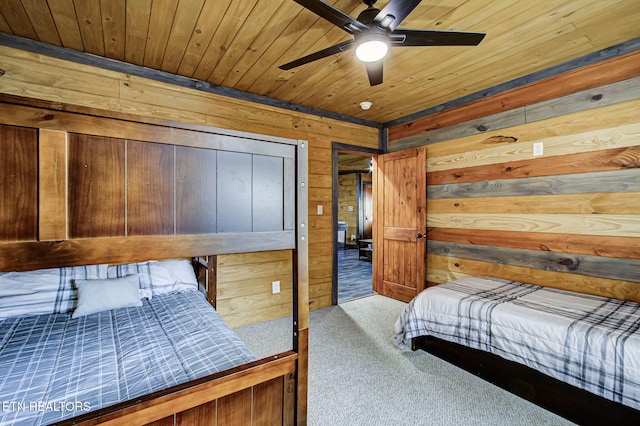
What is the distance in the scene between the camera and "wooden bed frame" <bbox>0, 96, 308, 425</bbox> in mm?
821

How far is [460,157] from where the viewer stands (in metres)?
3.42

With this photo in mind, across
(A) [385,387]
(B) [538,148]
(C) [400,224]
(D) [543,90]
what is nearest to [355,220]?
(C) [400,224]

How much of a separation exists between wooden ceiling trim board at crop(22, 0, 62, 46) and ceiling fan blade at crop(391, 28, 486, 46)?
2.21 metres

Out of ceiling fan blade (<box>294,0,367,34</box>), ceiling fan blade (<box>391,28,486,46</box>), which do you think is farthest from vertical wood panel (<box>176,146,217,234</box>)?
ceiling fan blade (<box>391,28,486,46</box>)

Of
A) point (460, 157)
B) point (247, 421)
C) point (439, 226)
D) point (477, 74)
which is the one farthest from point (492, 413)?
point (477, 74)

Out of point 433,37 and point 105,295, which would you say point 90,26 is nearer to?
point 105,295

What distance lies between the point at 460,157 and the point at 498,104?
643 mm

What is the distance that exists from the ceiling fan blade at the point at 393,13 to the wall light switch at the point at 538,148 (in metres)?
2.06

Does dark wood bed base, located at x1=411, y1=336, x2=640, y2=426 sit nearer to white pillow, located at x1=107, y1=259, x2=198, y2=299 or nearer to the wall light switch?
the wall light switch

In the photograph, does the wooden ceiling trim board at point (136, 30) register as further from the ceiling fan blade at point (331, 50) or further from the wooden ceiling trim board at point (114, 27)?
the ceiling fan blade at point (331, 50)

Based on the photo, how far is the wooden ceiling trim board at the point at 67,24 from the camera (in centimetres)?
184

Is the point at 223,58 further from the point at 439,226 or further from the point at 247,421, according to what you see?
the point at 439,226

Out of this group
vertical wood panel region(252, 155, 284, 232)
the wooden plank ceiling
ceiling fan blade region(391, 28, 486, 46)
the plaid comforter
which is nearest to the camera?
vertical wood panel region(252, 155, 284, 232)

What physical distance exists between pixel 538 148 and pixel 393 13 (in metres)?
2.15
